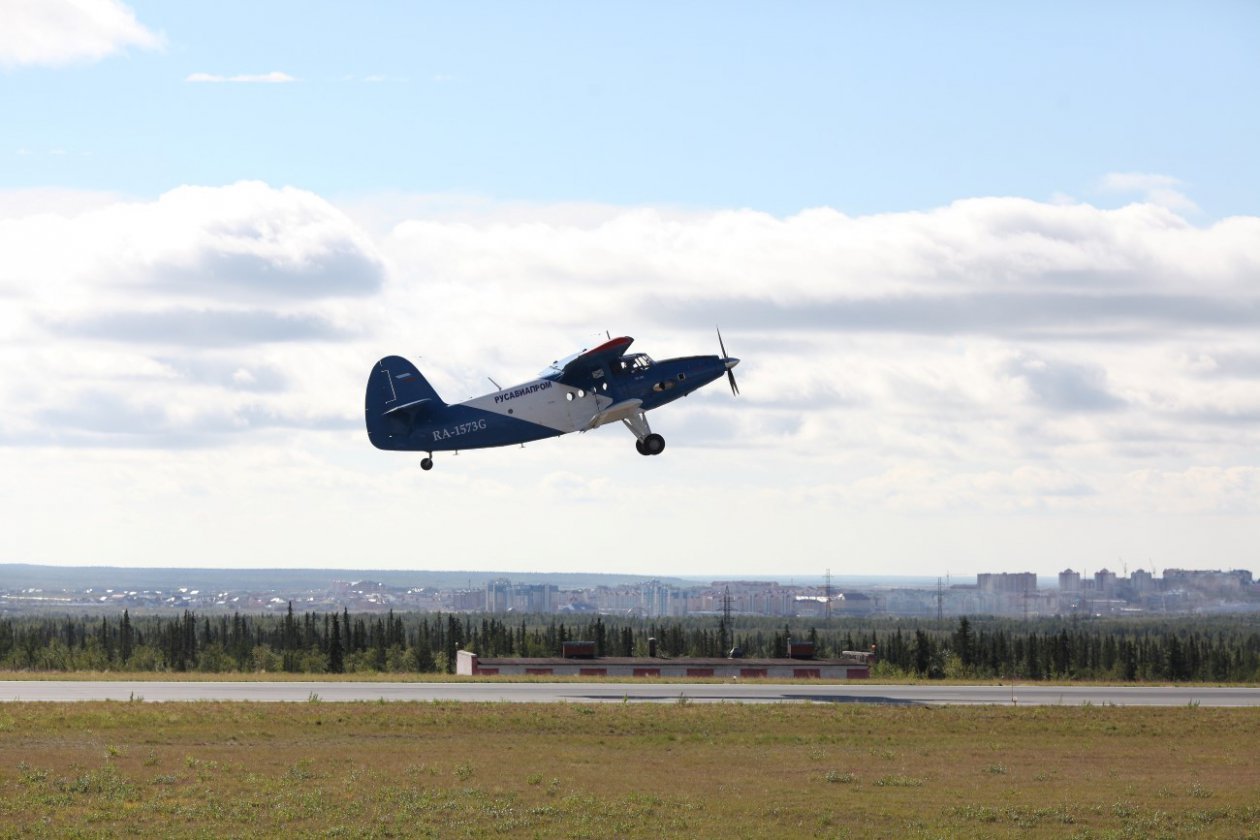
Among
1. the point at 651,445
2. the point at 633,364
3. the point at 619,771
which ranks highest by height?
the point at 633,364

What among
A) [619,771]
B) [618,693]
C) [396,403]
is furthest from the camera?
[618,693]

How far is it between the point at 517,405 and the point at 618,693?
58.8ft

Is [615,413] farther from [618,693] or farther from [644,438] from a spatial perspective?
[618,693]

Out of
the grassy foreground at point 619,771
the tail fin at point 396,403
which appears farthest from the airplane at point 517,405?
the grassy foreground at point 619,771

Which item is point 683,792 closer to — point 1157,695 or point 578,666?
point 1157,695

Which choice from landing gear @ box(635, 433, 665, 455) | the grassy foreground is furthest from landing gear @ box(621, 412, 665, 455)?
the grassy foreground

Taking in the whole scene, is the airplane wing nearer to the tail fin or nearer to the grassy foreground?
the tail fin

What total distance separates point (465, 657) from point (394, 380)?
50.2 m

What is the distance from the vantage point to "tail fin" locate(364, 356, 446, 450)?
2205 inches

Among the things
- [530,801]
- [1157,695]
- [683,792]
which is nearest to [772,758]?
[683,792]

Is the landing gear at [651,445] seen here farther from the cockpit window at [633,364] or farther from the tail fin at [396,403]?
the tail fin at [396,403]

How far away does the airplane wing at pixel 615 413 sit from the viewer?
191 ft

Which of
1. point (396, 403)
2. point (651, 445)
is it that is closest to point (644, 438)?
point (651, 445)

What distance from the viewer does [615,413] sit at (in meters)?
58.6
